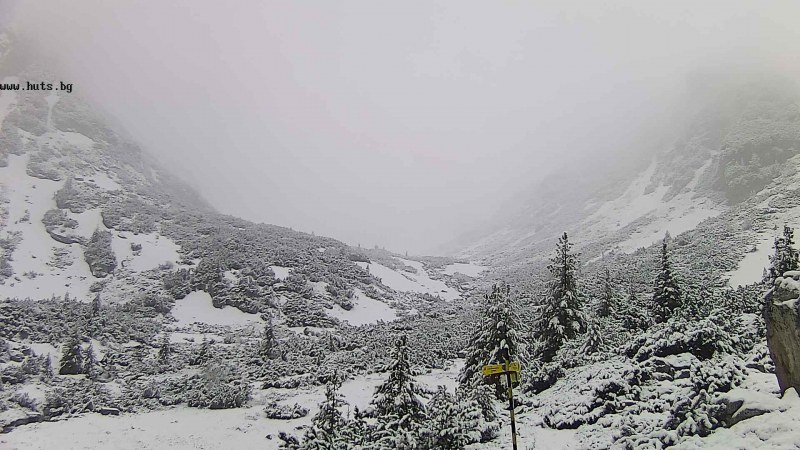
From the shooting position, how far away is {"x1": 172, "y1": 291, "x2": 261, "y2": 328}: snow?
4062cm

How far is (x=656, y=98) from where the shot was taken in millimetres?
127688

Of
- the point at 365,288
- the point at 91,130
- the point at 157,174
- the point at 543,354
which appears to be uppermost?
the point at 91,130

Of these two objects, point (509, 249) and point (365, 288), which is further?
point (509, 249)

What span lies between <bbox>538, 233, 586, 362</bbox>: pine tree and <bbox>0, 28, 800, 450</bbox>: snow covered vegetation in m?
0.11

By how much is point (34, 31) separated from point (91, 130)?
124 feet

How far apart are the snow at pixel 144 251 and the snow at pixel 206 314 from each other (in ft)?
30.7

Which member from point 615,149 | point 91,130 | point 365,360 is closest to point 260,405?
point 365,360

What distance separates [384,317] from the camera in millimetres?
48344

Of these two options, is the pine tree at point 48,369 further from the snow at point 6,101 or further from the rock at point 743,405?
the snow at point 6,101

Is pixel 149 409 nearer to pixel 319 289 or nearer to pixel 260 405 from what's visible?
pixel 260 405

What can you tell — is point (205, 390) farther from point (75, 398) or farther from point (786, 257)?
point (786, 257)

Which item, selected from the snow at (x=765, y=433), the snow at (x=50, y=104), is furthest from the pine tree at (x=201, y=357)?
the snow at (x=50, y=104)

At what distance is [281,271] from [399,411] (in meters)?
40.6

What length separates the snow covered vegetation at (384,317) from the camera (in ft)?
45.3
